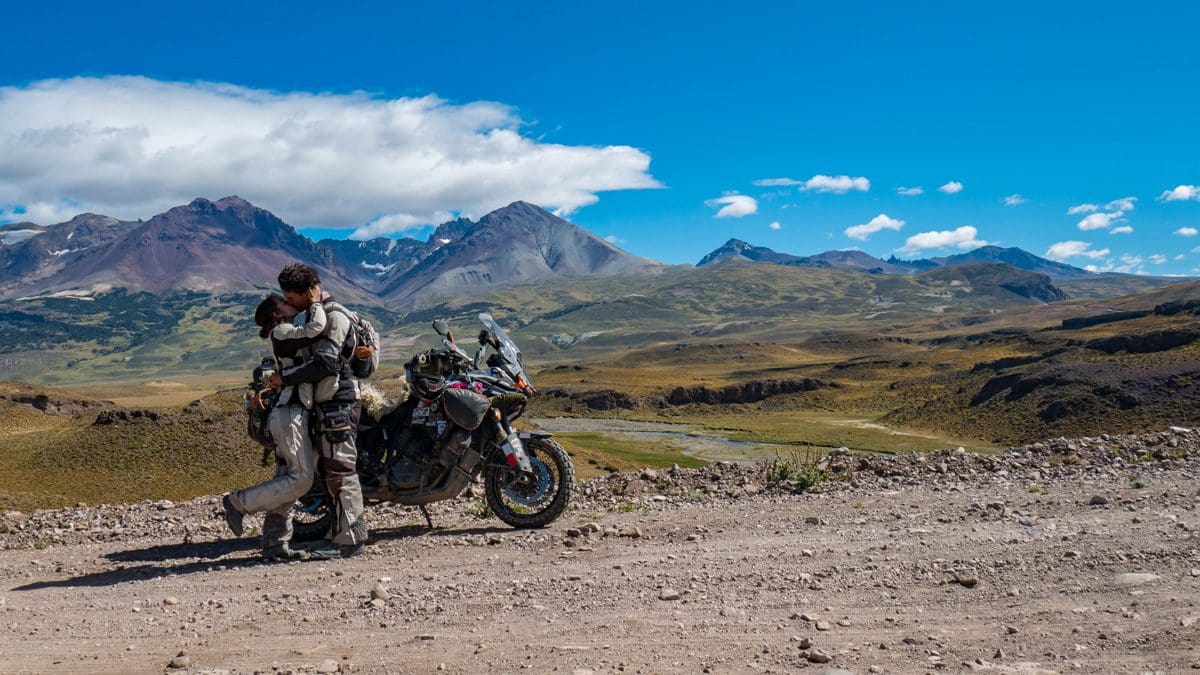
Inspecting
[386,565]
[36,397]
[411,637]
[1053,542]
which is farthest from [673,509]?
[36,397]

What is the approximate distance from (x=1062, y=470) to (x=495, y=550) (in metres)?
7.03

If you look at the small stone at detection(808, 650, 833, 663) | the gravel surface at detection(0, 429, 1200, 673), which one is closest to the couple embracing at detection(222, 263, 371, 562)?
the gravel surface at detection(0, 429, 1200, 673)

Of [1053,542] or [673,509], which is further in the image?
[673,509]

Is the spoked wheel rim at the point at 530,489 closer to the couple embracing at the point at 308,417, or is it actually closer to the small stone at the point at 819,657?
the couple embracing at the point at 308,417

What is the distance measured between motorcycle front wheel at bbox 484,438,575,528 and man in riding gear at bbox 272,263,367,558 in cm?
152

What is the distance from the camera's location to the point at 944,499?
940 cm

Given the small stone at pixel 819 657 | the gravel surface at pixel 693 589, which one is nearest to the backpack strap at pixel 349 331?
the gravel surface at pixel 693 589

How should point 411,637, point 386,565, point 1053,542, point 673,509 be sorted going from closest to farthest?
1. point 411,637
2. point 1053,542
3. point 386,565
4. point 673,509

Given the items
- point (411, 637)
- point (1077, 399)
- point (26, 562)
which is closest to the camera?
point (411, 637)

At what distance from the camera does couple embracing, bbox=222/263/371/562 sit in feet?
27.1

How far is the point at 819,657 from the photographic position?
4.96 meters

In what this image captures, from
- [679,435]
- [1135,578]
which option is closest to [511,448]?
[1135,578]

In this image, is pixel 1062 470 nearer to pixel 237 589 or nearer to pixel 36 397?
pixel 237 589

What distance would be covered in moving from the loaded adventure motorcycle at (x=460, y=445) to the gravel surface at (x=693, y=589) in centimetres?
47
